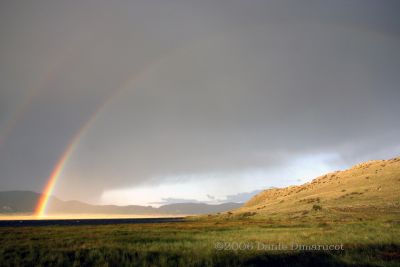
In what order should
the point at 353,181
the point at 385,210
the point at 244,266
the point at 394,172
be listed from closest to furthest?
the point at 244,266 → the point at 385,210 → the point at 394,172 → the point at 353,181

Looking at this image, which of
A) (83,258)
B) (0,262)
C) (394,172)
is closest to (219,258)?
(83,258)

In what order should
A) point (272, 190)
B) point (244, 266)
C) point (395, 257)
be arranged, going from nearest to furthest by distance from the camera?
point (244, 266)
point (395, 257)
point (272, 190)

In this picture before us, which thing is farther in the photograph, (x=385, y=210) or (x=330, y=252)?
(x=385, y=210)

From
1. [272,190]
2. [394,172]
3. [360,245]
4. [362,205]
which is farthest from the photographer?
[272,190]

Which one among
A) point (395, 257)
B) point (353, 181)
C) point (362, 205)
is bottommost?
point (395, 257)

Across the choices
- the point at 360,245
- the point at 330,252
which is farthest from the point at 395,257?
the point at 360,245

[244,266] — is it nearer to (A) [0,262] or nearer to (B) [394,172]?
(A) [0,262]

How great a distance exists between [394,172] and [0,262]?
97.9 meters

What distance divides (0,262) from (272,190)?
177 metres

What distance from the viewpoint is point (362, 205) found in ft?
225

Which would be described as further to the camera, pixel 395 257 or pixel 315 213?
pixel 315 213

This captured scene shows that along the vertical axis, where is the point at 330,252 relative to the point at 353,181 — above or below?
below

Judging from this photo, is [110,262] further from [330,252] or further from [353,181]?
→ [353,181]

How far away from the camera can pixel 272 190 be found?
619 feet
